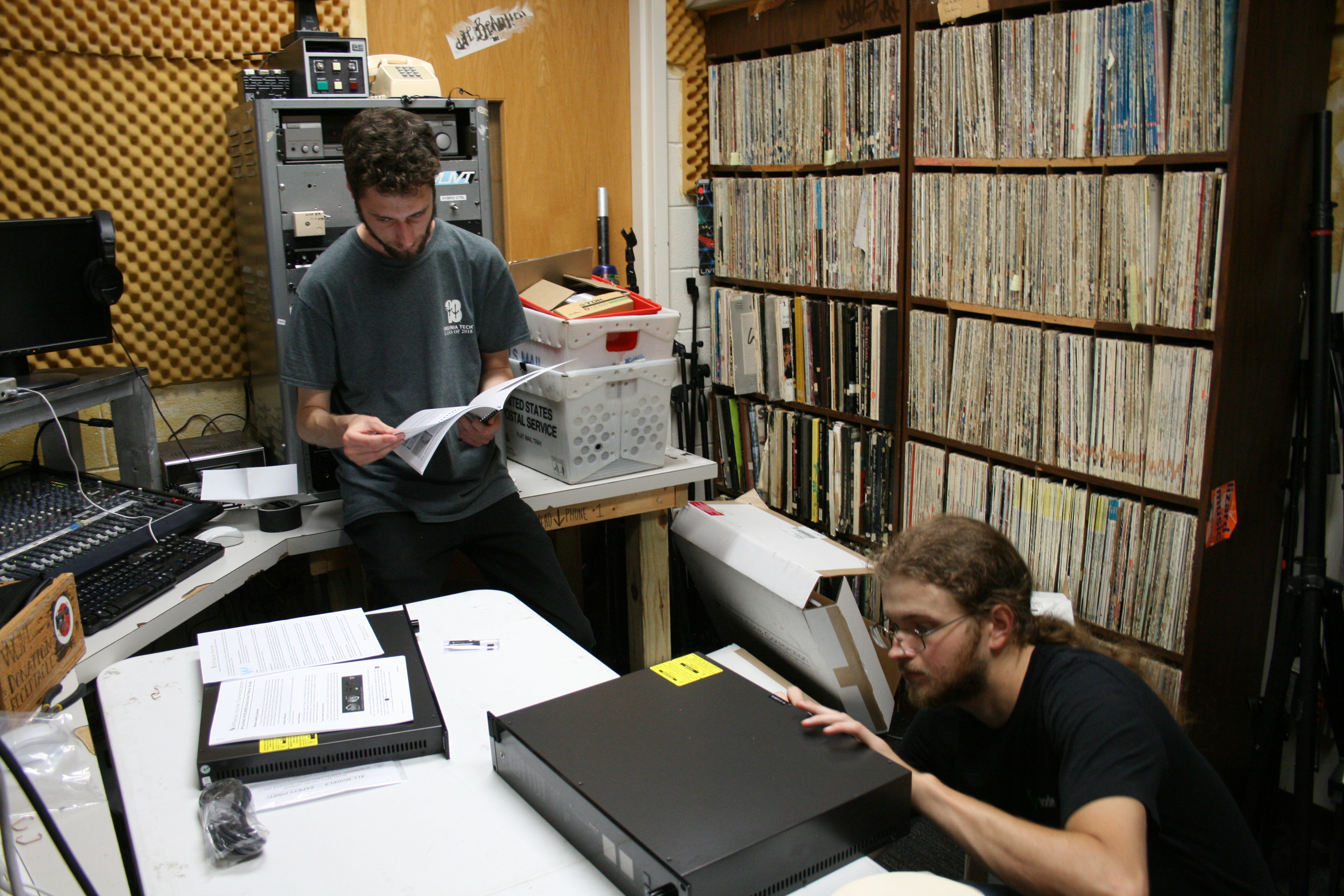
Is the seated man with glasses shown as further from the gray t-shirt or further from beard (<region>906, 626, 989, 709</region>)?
the gray t-shirt

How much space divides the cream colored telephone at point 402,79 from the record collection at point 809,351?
1.27 meters

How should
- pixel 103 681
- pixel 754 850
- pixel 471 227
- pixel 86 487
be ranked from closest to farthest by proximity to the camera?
pixel 754 850 < pixel 103 681 < pixel 86 487 < pixel 471 227

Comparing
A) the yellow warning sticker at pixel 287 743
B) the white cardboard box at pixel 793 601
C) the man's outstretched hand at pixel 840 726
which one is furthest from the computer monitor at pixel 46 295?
the man's outstretched hand at pixel 840 726

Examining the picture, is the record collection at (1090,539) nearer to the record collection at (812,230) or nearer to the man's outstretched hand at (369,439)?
the record collection at (812,230)

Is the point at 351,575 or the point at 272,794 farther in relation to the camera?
the point at 351,575

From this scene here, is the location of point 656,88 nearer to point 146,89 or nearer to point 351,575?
point 146,89

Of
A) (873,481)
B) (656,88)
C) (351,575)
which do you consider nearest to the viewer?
(351,575)

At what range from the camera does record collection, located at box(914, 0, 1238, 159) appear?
2012 mm

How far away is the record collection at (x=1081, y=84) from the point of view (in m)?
2.01

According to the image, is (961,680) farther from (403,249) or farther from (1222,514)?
(403,249)

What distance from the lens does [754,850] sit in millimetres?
947

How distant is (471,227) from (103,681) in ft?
4.35

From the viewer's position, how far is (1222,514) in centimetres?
216

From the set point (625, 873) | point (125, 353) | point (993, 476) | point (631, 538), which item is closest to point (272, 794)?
point (625, 873)
